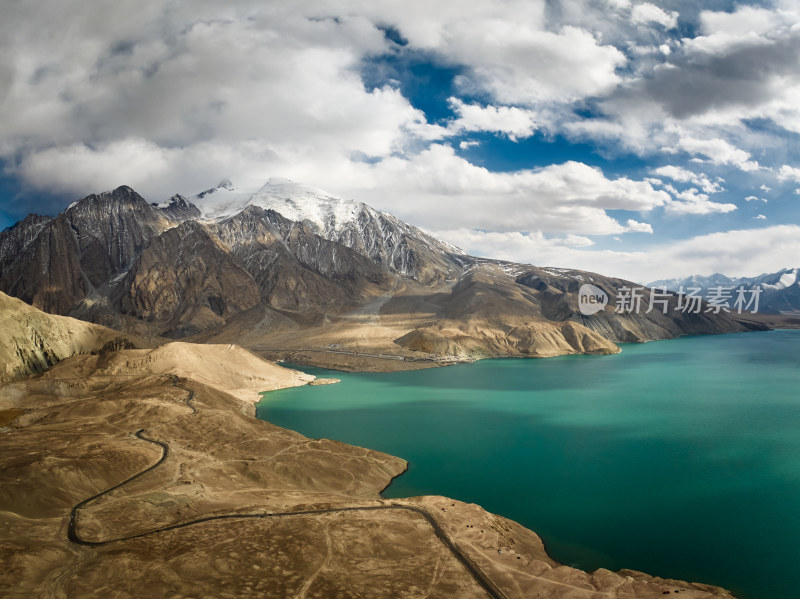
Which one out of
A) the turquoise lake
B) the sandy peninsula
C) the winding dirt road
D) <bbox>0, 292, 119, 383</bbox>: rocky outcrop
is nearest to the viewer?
the sandy peninsula

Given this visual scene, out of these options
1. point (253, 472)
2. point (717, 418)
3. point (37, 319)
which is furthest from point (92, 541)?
point (37, 319)

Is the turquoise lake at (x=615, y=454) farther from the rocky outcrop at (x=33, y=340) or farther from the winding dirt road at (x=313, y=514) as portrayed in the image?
the rocky outcrop at (x=33, y=340)

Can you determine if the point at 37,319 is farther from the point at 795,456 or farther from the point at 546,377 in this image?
the point at 795,456

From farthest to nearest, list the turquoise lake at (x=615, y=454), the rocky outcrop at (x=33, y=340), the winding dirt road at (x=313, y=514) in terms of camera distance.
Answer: the rocky outcrop at (x=33, y=340), the turquoise lake at (x=615, y=454), the winding dirt road at (x=313, y=514)

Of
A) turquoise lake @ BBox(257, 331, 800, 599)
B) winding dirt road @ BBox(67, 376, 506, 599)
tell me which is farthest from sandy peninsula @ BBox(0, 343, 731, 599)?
turquoise lake @ BBox(257, 331, 800, 599)

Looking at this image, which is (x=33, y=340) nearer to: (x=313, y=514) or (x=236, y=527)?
(x=236, y=527)

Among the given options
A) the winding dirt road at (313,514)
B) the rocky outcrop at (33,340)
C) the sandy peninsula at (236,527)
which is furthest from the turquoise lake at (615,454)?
the rocky outcrop at (33,340)

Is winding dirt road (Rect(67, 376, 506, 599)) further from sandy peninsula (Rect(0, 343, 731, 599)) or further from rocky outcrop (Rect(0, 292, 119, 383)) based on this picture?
rocky outcrop (Rect(0, 292, 119, 383))

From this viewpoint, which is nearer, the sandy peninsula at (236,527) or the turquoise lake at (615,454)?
the sandy peninsula at (236,527)
